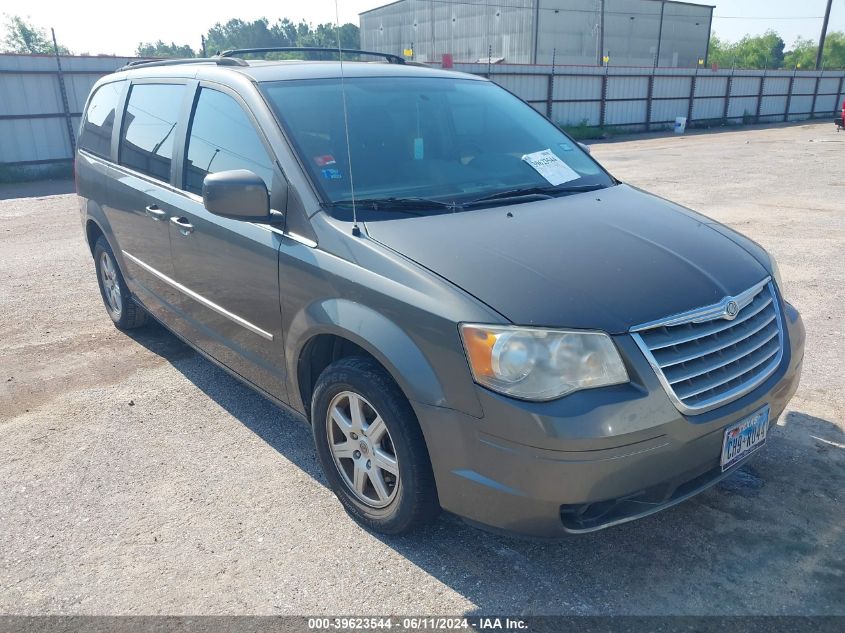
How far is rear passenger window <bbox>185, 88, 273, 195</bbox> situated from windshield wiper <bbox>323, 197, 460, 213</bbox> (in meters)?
0.41

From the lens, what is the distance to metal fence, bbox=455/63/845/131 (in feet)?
82.4

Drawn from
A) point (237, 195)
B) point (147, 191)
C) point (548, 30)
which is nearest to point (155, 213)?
point (147, 191)

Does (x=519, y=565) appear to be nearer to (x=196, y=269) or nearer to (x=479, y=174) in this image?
A: (x=479, y=174)

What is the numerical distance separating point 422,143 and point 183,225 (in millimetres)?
1366

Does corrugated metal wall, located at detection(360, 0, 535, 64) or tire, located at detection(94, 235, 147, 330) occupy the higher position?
corrugated metal wall, located at detection(360, 0, 535, 64)

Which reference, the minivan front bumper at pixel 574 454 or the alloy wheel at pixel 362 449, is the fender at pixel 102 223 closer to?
the alloy wheel at pixel 362 449

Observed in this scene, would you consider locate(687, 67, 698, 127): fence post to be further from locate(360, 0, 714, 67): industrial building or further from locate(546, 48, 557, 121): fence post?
locate(360, 0, 714, 67): industrial building

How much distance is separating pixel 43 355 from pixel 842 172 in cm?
1478

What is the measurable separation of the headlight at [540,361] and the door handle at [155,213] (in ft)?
7.94

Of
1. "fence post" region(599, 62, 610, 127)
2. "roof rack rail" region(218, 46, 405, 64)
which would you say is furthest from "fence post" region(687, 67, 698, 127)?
"roof rack rail" region(218, 46, 405, 64)

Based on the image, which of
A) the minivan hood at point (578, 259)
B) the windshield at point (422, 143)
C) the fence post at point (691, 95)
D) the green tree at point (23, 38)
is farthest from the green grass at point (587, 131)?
the green tree at point (23, 38)

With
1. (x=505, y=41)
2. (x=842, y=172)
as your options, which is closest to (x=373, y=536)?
(x=842, y=172)

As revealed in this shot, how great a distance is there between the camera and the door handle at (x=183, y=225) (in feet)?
11.9

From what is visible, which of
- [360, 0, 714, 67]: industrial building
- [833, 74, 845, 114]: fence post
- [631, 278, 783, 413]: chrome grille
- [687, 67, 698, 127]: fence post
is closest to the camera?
[631, 278, 783, 413]: chrome grille
